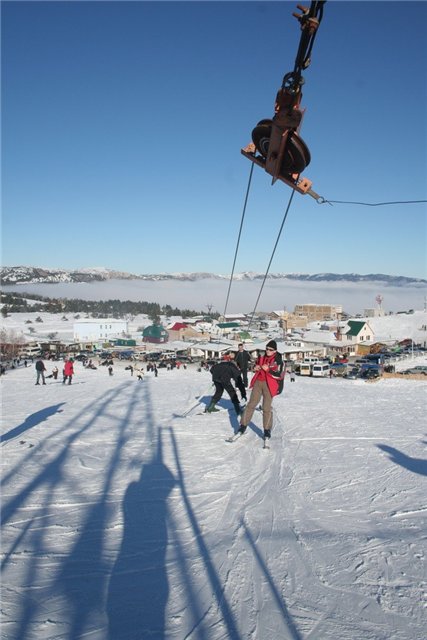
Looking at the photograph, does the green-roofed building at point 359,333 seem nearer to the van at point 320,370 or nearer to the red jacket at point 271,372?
the van at point 320,370

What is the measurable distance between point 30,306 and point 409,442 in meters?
167

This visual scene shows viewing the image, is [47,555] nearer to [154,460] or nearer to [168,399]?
[154,460]

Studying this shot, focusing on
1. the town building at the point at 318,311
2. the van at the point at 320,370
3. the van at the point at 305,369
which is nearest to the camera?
the van at the point at 320,370

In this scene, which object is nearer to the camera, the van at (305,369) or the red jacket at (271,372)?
the red jacket at (271,372)

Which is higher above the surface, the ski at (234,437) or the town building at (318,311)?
the town building at (318,311)

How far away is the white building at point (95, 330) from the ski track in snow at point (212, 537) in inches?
3049

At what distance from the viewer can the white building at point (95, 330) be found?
80812mm

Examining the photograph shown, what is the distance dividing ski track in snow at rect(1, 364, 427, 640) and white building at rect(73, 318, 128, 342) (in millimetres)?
77439

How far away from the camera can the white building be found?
80.8 m

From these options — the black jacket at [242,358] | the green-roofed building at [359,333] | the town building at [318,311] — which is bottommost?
the green-roofed building at [359,333]

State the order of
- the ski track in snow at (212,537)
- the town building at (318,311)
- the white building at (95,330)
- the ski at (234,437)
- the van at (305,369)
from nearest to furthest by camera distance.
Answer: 1. the ski track in snow at (212,537)
2. the ski at (234,437)
3. the van at (305,369)
4. the white building at (95,330)
5. the town building at (318,311)

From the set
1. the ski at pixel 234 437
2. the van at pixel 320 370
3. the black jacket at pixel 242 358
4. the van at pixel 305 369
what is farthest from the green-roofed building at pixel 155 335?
the ski at pixel 234 437

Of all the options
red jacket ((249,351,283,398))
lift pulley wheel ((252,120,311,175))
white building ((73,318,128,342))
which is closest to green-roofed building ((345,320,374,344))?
white building ((73,318,128,342))

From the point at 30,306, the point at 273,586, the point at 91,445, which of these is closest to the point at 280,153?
the point at 91,445
